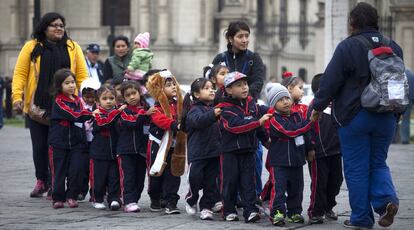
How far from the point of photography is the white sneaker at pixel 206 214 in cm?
1242

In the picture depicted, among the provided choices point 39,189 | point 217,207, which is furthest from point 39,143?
point 217,207

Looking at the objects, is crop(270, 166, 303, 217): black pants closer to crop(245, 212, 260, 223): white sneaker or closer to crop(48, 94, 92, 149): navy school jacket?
crop(245, 212, 260, 223): white sneaker

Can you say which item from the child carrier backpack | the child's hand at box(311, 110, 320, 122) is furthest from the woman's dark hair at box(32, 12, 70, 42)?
the child carrier backpack

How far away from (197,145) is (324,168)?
1255 mm

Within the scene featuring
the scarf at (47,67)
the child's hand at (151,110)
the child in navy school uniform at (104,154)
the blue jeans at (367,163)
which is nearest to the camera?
the blue jeans at (367,163)

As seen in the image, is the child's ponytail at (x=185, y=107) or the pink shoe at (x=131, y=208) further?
the pink shoe at (x=131, y=208)

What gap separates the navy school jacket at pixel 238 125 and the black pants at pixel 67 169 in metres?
2.18

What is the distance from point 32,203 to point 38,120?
2.98 feet

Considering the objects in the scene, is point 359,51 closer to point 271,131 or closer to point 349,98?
point 349,98

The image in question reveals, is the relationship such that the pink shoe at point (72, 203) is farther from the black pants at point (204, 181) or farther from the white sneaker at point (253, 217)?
the white sneaker at point (253, 217)

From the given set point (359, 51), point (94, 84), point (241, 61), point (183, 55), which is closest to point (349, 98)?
point (359, 51)

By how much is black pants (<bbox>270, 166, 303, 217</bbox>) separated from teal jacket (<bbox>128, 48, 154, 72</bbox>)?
433 centimetres

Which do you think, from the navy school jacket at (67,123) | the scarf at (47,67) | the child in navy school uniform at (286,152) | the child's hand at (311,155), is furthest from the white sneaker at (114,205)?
the child's hand at (311,155)

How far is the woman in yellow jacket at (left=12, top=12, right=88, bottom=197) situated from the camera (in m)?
14.3
